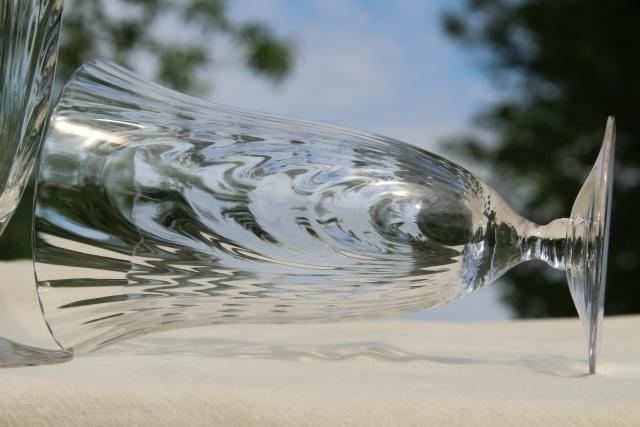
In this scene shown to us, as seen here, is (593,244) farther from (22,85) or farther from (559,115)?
(559,115)

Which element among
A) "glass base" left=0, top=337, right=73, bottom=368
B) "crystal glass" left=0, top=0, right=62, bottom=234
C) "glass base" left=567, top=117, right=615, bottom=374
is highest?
"crystal glass" left=0, top=0, right=62, bottom=234

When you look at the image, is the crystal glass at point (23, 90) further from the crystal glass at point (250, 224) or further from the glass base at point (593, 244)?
the glass base at point (593, 244)

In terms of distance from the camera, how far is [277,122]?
441 millimetres

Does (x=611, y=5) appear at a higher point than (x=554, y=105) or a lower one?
higher

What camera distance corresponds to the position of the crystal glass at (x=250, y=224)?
40 cm

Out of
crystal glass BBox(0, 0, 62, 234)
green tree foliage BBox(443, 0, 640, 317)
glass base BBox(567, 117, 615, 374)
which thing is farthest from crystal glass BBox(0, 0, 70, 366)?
green tree foliage BBox(443, 0, 640, 317)

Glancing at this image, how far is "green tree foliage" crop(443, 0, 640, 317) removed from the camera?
76.0 inches

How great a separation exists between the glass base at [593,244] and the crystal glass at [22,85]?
0.25m

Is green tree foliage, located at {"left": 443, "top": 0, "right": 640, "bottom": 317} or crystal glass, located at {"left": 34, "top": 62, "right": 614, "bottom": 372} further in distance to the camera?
green tree foliage, located at {"left": 443, "top": 0, "right": 640, "bottom": 317}

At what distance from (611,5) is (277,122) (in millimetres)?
1691

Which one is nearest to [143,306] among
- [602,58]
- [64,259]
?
[64,259]

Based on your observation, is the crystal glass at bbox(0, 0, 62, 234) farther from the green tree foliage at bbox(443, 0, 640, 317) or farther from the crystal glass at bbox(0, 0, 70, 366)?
the green tree foliage at bbox(443, 0, 640, 317)

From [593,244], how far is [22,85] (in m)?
0.26

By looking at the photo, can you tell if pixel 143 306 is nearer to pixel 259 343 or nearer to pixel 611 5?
pixel 259 343
